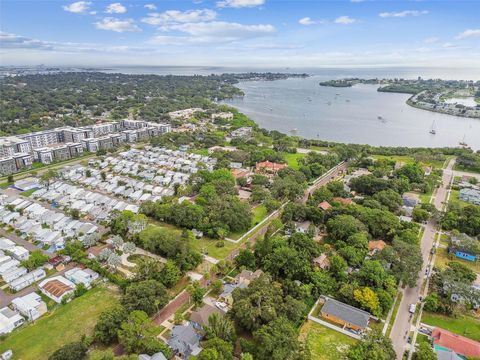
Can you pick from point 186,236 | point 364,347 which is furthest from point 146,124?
point 364,347

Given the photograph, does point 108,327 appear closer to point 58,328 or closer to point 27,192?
point 58,328

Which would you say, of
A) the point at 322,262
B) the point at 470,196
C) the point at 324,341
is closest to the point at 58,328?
the point at 324,341

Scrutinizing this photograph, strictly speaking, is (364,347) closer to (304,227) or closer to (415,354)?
(415,354)

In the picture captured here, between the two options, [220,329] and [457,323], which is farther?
[457,323]

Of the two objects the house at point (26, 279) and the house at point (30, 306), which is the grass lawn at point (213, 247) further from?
the house at point (26, 279)

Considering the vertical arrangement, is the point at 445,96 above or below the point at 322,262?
above

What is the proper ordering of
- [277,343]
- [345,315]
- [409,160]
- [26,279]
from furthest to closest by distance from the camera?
1. [409,160]
2. [26,279]
3. [345,315]
4. [277,343]

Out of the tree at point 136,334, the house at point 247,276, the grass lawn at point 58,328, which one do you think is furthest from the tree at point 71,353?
the house at point 247,276
